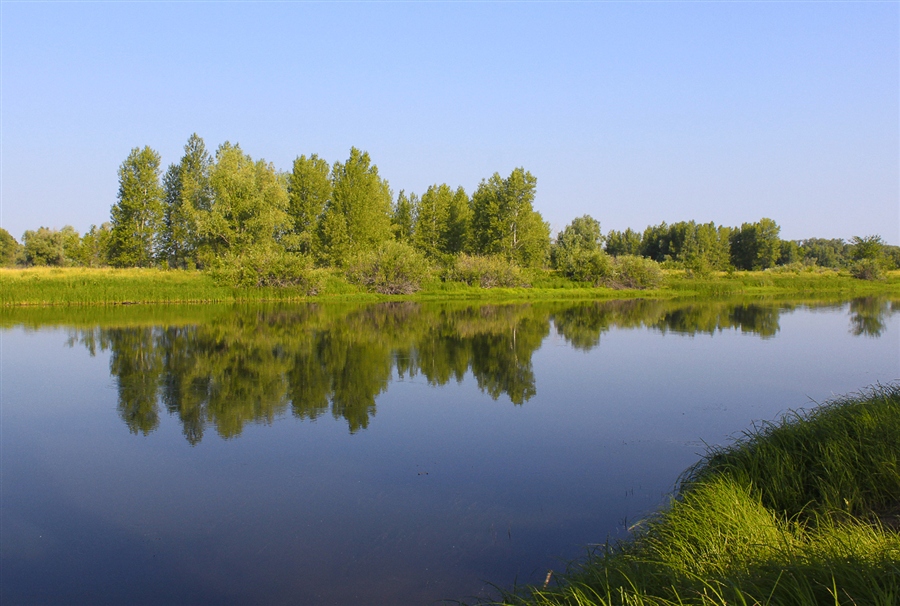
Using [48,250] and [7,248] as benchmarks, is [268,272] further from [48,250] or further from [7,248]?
[7,248]

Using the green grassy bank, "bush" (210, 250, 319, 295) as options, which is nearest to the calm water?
the green grassy bank

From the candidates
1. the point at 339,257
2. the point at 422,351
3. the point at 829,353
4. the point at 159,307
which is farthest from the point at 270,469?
the point at 339,257

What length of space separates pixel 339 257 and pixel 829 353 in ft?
118

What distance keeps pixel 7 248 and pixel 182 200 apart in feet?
154

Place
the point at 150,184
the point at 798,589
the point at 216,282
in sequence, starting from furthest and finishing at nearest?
the point at 150,184 → the point at 216,282 → the point at 798,589

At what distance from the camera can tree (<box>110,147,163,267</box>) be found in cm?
4675

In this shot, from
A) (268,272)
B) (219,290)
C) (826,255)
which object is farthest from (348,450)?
(826,255)

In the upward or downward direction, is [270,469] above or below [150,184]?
below

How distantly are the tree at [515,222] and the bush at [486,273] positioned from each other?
5.41m

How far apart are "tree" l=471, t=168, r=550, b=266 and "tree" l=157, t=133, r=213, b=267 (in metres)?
21.3

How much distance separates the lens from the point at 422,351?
18.2 meters

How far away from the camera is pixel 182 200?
49344 mm

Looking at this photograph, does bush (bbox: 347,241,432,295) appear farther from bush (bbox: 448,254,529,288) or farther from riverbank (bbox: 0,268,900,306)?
bush (bbox: 448,254,529,288)

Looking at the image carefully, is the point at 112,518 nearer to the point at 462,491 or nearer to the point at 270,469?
the point at 270,469
